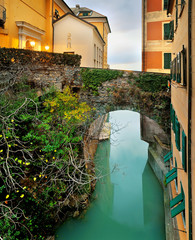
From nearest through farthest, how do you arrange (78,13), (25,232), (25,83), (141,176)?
(25,232) < (25,83) < (141,176) < (78,13)

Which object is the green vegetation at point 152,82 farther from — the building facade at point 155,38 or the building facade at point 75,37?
the building facade at point 75,37

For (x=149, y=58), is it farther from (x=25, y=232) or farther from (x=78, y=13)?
(x=78, y=13)

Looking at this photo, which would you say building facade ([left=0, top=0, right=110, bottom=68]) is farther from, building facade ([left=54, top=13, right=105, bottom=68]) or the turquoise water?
the turquoise water

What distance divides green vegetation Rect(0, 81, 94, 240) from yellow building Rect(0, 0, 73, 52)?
5680 mm

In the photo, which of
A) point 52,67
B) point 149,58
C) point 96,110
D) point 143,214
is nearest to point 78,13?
point 149,58

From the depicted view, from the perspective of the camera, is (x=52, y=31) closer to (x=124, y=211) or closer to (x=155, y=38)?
(x=155, y=38)

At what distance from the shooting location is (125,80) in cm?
863

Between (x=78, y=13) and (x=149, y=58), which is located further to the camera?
(x=78, y=13)

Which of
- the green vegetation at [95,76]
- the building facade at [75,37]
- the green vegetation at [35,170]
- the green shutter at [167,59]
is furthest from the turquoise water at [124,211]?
the building facade at [75,37]

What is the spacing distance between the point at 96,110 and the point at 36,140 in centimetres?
371

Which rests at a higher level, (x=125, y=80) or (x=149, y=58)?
(x=149, y=58)

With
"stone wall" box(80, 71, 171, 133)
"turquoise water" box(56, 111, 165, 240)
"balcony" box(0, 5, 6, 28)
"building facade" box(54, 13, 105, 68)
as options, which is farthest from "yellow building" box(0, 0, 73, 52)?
"turquoise water" box(56, 111, 165, 240)

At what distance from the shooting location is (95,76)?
28.9 feet

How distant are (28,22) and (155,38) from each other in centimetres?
936
